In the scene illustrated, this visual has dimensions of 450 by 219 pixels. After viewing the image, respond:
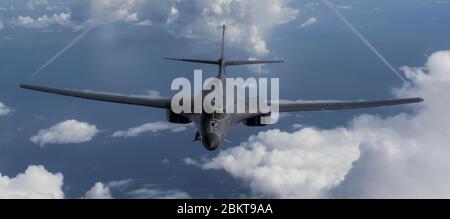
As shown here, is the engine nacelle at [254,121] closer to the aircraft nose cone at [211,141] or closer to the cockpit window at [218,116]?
the cockpit window at [218,116]

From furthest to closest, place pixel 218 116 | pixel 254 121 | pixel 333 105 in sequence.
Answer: pixel 254 121 < pixel 333 105 < pixel 218 116

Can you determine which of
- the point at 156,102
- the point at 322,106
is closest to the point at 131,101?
the point at 156,102

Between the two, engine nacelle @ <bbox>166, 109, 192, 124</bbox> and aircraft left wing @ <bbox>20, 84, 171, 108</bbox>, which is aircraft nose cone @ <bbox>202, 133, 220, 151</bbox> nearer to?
engine nacelle @ <bbox>166, 109, 192, 124</bbox>

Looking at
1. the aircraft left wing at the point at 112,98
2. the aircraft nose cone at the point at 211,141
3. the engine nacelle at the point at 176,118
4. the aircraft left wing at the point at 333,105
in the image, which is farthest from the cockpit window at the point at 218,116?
the aircraft left wing at the point at 333,105

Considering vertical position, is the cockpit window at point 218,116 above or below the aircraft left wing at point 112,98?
below

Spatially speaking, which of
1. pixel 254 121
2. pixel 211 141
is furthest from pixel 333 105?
pixel 211 141

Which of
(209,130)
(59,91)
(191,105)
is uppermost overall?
(59,91)

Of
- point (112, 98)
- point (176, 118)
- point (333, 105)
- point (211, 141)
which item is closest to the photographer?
point (211, 141)

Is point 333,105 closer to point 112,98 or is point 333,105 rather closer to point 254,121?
point 254,121

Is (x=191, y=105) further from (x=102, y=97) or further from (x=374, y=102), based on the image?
(x=374, y=102)

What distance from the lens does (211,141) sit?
34.2 metres

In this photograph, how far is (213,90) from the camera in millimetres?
42281

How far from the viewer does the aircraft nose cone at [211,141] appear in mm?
34156

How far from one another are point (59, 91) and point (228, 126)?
20810mm
